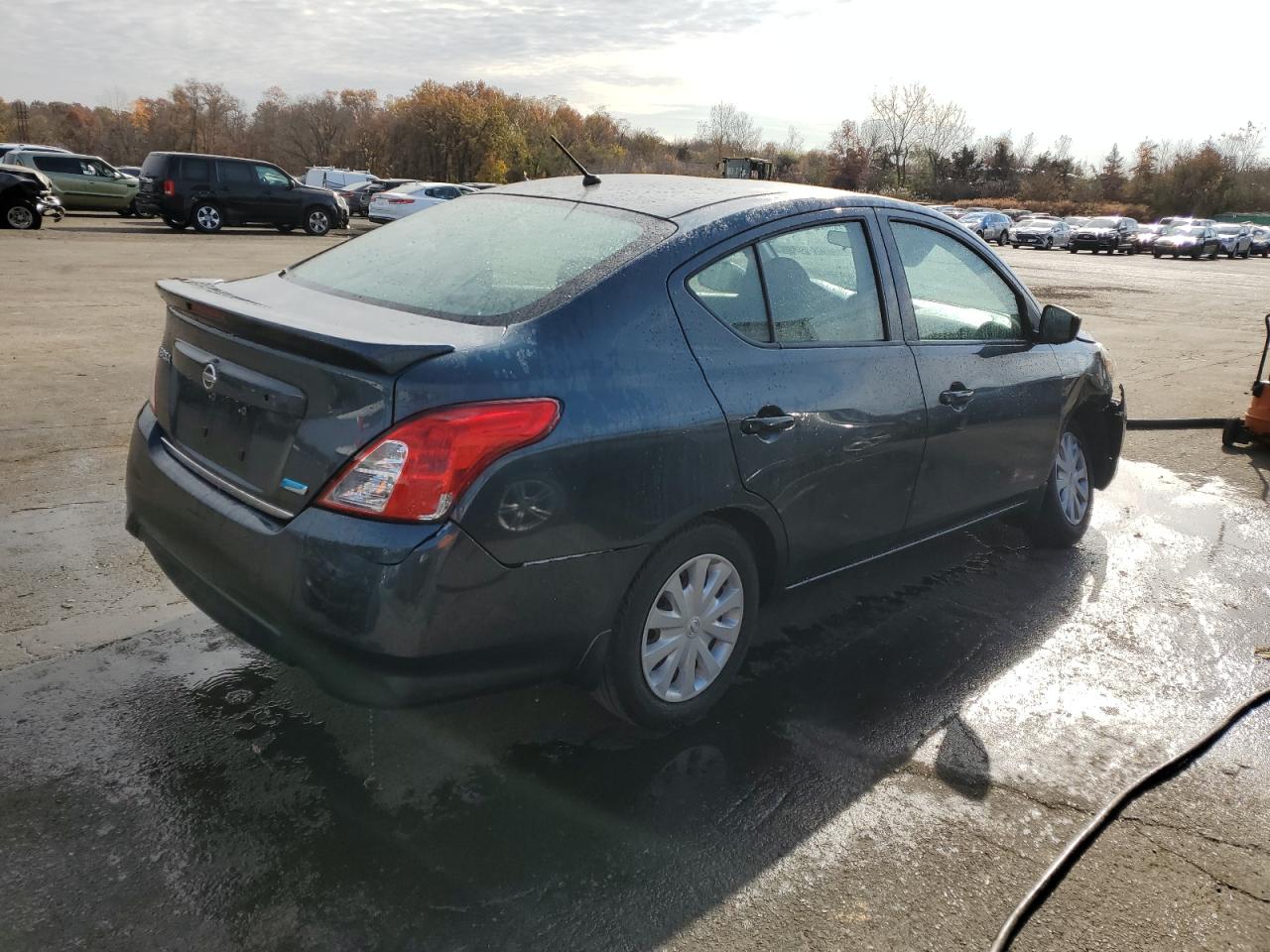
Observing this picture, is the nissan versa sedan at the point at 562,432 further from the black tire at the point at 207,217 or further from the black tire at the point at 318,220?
the black tire at the point at 318,220

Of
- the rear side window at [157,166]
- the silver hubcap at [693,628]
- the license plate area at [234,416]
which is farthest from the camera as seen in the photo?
the rear side window at [157,166]

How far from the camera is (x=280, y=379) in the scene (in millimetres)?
2707

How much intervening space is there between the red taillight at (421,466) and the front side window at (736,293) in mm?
942

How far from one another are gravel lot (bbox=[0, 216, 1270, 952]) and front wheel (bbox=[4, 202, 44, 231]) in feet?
67.1

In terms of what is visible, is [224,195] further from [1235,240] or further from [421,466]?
[1235,240]

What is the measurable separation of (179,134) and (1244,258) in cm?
7747

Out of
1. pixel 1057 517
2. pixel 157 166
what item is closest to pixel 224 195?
pixel 157 166

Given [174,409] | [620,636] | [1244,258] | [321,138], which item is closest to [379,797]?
[620,636]

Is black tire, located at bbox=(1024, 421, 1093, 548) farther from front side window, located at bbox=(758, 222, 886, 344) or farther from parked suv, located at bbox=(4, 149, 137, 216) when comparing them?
parked suv, located at bbox=(4, 149, 137, 216)

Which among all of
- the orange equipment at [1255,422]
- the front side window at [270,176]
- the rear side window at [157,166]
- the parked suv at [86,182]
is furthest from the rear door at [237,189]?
the orange equipment at [1255,422]

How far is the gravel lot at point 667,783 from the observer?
8.09 feet

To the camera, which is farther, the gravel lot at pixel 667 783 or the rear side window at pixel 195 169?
the rear side window at pixel 195 169

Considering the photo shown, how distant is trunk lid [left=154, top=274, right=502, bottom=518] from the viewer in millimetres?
2537

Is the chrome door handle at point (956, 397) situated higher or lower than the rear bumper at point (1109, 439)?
higher
